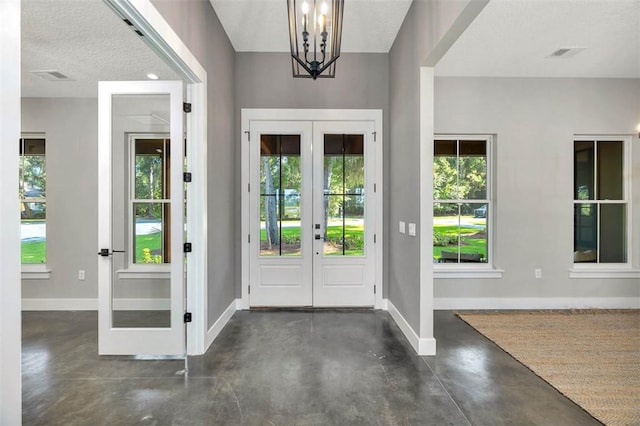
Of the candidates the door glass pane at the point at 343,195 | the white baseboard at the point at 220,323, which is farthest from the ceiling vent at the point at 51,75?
the white baseboard at the point at 220,323

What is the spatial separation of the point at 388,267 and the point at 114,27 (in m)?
3.86

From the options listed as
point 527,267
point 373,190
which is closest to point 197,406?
point 373,190

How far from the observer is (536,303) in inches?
162

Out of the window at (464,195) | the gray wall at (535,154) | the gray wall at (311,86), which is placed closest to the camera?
the gray wall at (311,86)

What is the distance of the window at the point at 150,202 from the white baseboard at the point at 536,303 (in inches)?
135

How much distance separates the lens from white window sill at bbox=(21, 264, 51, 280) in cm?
412

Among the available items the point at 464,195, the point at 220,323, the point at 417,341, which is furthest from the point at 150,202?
the point at 464,195

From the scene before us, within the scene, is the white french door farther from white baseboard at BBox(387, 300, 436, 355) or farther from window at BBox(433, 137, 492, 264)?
window at BBox(433, 137, 492, 264)

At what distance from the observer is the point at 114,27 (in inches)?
113

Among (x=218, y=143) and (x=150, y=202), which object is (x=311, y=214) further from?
(x=150, y=202)

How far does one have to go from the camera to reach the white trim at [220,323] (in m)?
3.00

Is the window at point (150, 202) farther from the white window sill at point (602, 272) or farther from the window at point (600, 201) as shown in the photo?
the window at point (600, 201)

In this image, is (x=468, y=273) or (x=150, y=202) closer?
(x=150, y=202)

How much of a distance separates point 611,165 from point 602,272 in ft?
4.84
